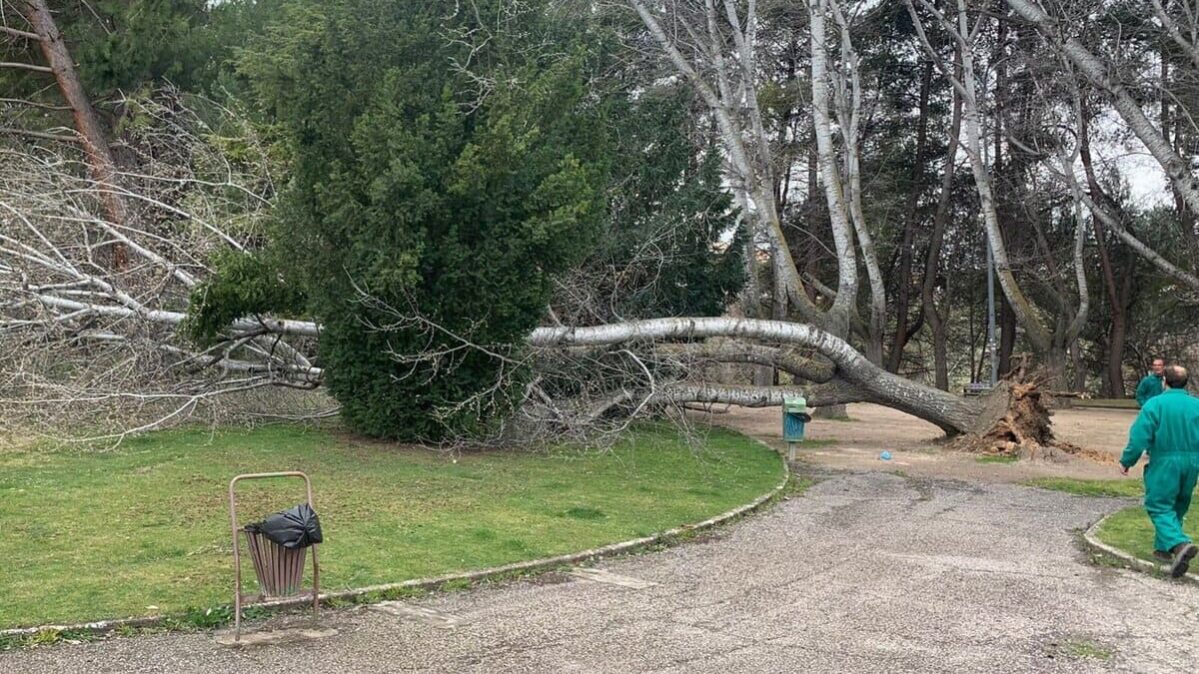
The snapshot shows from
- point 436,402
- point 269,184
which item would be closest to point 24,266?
point 269,184

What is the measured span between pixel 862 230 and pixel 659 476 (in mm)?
9871

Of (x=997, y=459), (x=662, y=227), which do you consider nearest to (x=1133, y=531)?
(x=997, y=459)

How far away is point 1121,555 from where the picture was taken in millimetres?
8500

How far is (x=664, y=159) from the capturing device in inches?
808

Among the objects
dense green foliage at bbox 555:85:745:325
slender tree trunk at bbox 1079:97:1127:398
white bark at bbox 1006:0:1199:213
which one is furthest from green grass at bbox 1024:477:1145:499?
slender tree trunk at bbox 1079:97:1127:398

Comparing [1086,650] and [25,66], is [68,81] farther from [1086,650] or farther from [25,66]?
[1086,650]

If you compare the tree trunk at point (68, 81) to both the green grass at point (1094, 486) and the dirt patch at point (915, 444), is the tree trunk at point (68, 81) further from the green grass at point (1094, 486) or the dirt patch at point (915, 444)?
the green grass at point (1094, 486)

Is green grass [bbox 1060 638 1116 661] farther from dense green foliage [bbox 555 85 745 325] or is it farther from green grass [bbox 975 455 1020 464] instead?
dense green foliage [bbox 555 85 745 325]

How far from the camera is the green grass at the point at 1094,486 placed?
12.8 metres

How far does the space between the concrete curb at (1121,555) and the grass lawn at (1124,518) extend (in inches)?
2.3

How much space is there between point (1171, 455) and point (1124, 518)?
2.88 m

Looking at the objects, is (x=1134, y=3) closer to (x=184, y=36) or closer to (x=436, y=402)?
(x=436, y=402)

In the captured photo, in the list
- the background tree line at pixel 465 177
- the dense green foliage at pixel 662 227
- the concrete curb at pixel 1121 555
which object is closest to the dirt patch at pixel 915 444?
the background tree line at pixel 465 177

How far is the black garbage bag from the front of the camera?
5898 mm
